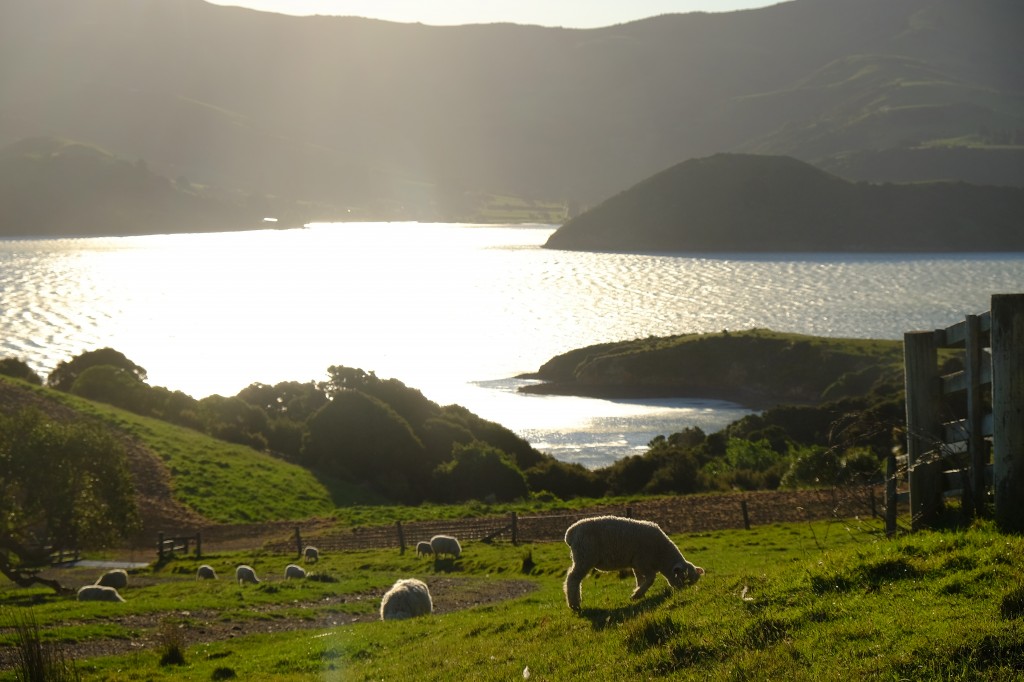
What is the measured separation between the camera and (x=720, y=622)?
9.27m

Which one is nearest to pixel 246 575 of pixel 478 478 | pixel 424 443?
pixel 478 478

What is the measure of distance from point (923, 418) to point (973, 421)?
0.74 metres

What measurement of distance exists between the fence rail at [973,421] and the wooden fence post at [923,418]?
0.01 meters

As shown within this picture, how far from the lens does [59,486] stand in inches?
1049

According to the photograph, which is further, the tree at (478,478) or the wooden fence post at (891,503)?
the tree at (478,478)

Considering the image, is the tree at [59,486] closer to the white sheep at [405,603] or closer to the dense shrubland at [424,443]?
the dense shrubland at [424,443]

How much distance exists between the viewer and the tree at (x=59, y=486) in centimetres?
2561

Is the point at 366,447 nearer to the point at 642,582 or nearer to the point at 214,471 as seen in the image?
the point at 214,471

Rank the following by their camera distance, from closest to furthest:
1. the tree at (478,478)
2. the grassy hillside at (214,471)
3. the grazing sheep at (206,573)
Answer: the grazing sheep at (206,573) → the grassy hillside at (214,471) → the tree at (478,478)

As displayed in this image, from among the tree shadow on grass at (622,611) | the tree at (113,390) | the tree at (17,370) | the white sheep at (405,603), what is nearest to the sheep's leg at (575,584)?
the tree shadow on grass at (622,611)

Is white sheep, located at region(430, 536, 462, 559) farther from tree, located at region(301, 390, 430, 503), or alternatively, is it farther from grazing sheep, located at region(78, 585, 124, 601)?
tree, located at region(301, 390, 430, 503)

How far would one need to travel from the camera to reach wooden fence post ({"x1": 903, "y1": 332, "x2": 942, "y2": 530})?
1146cm

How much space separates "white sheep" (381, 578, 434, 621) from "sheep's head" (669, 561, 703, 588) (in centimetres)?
626

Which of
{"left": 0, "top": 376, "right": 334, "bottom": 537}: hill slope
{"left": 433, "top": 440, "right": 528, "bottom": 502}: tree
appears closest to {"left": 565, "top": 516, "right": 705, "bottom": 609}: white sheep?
{"left": 0, "top": 376, "right": 334, "bottom": 537}: hill slope
